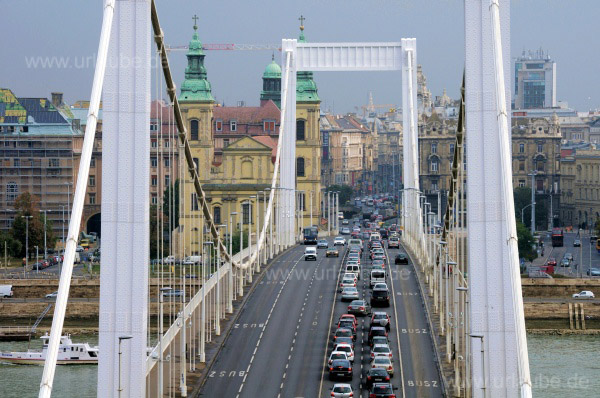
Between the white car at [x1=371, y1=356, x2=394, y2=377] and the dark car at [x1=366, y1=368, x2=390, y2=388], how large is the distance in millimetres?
921

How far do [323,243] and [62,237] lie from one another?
865 inches

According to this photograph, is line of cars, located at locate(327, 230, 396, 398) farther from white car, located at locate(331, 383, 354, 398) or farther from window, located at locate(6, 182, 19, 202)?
window, located at locate(6, 182, 19, 202)

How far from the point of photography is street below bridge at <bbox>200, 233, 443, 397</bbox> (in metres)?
38.9

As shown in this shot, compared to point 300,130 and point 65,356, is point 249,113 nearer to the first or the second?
point 300,130

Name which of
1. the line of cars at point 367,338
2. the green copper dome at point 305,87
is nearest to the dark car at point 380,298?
the line of cars at point 367,338

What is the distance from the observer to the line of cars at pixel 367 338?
3878 centimetres

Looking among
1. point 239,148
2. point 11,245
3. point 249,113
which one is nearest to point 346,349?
point 11,245

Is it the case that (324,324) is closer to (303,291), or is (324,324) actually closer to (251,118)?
(303,291)

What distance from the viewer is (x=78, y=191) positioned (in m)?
23.3

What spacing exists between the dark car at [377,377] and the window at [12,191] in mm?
65623

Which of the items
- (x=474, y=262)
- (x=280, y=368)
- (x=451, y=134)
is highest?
(x=451, y=134)

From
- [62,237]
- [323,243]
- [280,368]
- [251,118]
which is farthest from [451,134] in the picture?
[280,368]

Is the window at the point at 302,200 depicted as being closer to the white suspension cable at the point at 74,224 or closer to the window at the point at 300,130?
the window at the point at 300,130

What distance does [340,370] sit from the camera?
40094mm
